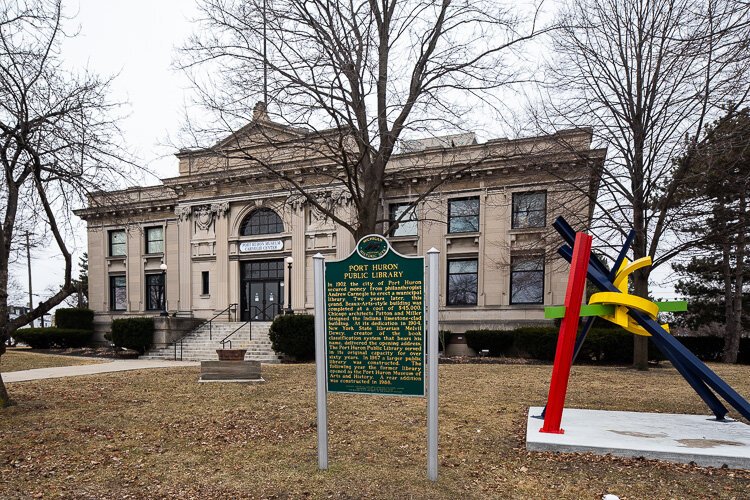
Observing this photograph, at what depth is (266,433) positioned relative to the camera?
7.28 m

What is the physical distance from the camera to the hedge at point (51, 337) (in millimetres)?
27359

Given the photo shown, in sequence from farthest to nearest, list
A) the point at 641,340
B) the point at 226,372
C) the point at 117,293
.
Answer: the point at 117,293 < the point at 641,340 < the point at 226,372

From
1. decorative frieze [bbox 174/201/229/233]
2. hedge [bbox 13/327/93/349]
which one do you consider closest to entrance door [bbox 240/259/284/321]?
decorative frieze [bbox 174/201/229/233]

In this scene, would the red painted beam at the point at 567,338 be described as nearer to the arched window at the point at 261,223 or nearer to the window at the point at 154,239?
the arched window at the point at 261,223

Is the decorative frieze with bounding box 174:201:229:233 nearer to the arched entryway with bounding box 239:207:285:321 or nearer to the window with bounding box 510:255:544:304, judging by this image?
A: the arched entryway with bounding box 239:207:285:321

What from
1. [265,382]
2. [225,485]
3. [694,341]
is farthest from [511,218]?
[225,485]

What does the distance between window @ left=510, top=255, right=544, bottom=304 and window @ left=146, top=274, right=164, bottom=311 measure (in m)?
22.6

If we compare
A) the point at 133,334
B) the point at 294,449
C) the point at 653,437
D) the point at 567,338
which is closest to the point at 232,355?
the point at 294,449

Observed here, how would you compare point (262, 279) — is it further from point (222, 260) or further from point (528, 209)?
point (528, 209)

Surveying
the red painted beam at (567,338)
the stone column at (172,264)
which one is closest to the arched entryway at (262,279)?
the stone column at (172,264)

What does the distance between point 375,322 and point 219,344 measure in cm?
2054

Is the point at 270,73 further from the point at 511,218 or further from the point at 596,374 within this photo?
the point at 511,218

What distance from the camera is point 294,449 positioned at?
21.3ft

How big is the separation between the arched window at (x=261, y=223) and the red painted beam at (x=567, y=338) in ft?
76.9
